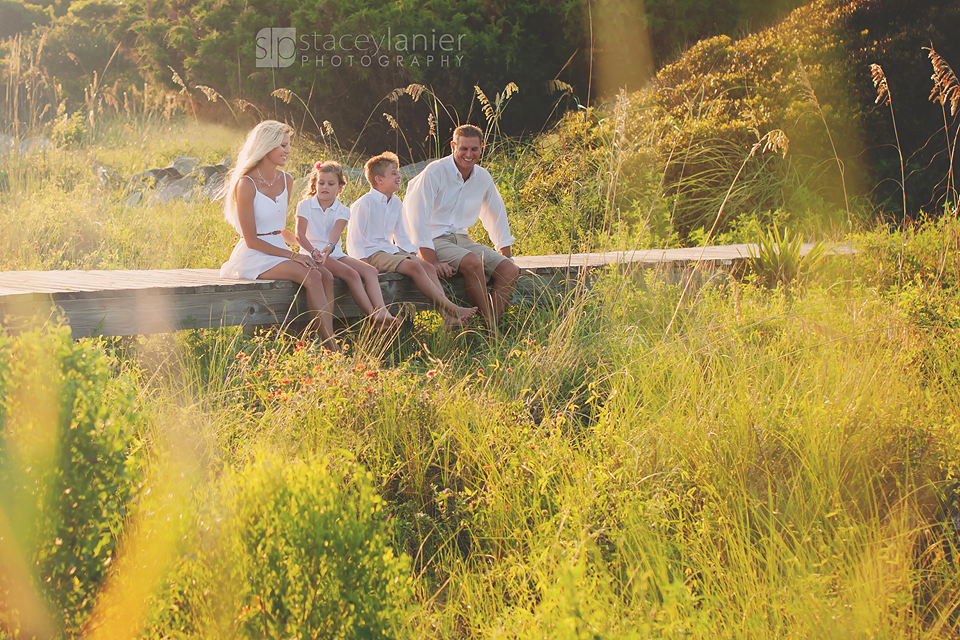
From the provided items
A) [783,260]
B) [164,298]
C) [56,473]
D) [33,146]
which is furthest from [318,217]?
[33,146]

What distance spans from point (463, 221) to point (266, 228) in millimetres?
1324

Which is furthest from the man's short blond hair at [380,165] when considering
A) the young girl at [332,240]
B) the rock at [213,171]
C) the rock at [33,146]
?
the rock at [213,171]

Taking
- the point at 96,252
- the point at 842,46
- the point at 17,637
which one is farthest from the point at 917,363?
the point at 842,46

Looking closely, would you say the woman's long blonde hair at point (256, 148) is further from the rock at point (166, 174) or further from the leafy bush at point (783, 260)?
the rock at point (166, 174)

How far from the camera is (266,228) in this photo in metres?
4.11

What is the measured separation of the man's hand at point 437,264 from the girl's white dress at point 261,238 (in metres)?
0.83

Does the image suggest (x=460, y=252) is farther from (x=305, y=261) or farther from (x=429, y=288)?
(x=305, y=261)

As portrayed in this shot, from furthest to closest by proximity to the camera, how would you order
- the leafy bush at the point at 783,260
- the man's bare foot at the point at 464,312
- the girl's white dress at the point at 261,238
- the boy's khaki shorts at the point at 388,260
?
the leafy bush at the point at 783,260
the boy's khaki shorts at the point at 388,260
the man's bare foot at the point at 464,312
the girl's white dress at the point at 261,238

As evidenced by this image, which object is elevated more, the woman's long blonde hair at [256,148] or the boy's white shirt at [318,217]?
the woman's long blonde hair at [256,148]

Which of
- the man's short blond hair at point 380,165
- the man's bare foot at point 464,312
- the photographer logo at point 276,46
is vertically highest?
the photographer logo at point 276,46

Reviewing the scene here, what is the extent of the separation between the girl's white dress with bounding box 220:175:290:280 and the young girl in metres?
0.19

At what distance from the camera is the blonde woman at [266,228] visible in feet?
12.8

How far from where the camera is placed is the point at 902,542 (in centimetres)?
189

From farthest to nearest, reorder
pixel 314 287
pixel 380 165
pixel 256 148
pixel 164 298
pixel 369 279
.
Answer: pixel 380 165 < pixel 369 279 < pixel 256 148 < pixel 314 287 < pixel 164 298
